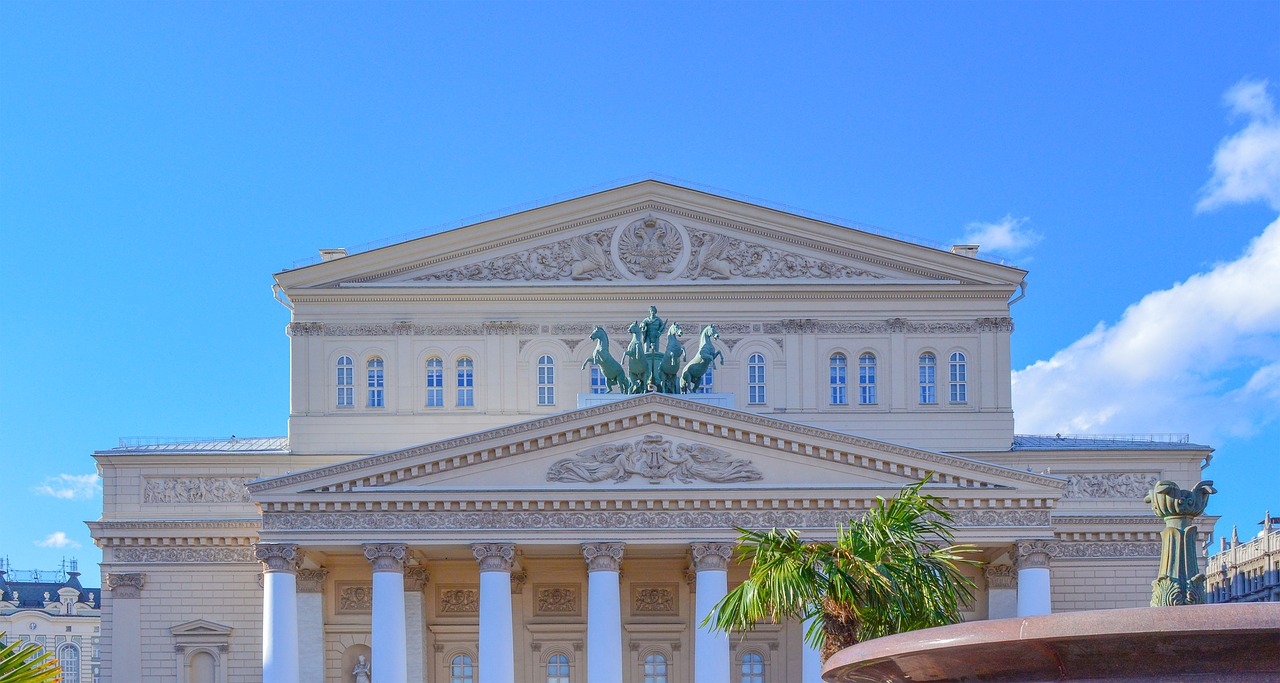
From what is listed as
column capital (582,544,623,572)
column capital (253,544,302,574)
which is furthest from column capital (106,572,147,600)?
column capital (582,544,623,572)

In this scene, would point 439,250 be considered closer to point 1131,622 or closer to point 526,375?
point 526,375

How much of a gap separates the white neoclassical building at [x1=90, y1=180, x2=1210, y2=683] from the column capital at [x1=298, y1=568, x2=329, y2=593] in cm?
5

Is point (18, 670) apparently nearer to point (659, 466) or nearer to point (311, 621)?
point (659, 466)

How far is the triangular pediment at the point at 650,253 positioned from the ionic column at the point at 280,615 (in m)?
11.0

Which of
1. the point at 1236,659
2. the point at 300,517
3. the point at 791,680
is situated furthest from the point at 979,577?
the point at 1236,659

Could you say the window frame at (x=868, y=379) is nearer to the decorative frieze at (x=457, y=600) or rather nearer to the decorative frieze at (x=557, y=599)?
the decorative frieze at (x=557, y=599)

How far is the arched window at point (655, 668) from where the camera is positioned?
46.9m

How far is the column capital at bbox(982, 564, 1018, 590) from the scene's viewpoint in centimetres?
4441

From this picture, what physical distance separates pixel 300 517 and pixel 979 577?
18.4 m

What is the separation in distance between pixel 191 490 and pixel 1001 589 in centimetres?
2319

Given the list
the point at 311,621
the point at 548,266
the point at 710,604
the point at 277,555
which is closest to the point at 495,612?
the point at 710,604

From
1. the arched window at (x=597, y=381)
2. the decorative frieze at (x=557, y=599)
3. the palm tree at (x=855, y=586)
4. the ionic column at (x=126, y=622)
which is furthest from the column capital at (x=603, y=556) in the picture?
the palm tree at (x=855, y=586)

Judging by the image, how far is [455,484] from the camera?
41938 millimetres

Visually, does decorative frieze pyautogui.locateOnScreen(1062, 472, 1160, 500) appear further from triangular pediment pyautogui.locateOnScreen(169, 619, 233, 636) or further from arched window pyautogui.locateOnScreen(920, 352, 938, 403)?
triangular pediment pyautogui.locateOnScreen(169, 619, 233, 636)
